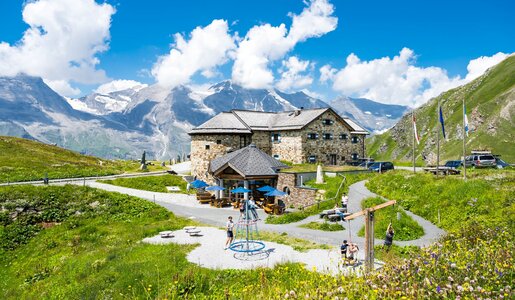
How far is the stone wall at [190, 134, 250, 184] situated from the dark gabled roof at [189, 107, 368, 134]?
881mm

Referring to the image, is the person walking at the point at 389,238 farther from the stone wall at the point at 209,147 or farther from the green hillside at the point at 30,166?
the green hillside at the point at 30,166

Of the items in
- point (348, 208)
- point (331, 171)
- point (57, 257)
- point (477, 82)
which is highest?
point (477, 82)

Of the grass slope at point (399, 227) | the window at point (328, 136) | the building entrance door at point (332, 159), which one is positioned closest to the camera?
the grass slope at point (399, 227)

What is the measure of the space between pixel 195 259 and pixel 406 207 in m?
18.1

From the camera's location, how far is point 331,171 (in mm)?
43219

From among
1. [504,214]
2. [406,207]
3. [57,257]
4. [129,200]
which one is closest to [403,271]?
[504,214]

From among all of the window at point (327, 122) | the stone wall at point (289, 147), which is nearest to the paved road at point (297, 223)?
the stone wall at point (289, 147)

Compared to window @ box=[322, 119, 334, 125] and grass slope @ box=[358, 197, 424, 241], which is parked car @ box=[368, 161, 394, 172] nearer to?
window @ box=[322, 119, 334, 125]

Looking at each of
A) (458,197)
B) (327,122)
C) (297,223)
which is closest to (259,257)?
(297,223)

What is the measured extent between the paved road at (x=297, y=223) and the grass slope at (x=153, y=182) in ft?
A: 8.54

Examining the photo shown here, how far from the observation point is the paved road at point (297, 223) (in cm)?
2204

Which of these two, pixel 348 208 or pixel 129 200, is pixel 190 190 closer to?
pixel 129 200

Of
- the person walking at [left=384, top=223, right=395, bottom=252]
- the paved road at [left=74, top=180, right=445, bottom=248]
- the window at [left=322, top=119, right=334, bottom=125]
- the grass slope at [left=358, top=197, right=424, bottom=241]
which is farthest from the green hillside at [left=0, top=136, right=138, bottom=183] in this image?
the person walking at [left=384, top=223, right=395, bottom=252]

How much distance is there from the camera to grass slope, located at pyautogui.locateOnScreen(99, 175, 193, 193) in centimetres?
4778
